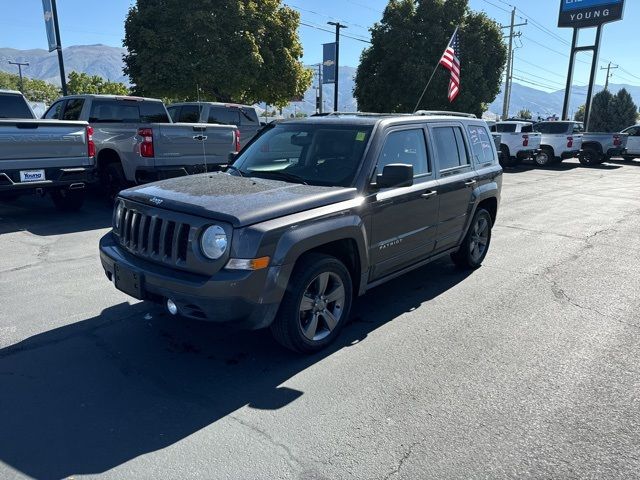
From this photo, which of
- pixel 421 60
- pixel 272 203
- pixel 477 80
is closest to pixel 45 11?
pixel 272 203

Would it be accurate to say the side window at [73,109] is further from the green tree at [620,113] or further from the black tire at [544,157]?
the green tree at [620,113]

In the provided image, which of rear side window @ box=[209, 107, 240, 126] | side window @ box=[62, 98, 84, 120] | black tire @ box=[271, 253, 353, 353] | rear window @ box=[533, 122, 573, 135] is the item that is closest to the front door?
black tire @ box=[271, 253, 353, 353]

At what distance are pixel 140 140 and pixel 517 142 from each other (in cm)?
1667

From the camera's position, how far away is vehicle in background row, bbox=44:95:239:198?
8.61m

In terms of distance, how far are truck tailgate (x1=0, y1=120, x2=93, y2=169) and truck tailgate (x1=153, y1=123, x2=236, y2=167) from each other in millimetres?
1201

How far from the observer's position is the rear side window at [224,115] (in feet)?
42.1

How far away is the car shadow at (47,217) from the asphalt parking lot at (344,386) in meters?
2.24

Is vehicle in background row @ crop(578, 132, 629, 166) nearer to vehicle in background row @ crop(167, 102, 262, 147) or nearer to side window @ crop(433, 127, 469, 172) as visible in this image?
vehicle in background row @ crop(167, 102, 262, 147)

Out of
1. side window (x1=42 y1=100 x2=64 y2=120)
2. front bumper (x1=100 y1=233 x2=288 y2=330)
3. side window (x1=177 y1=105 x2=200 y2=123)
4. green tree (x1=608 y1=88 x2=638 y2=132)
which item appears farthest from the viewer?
green tree (x1=608 y1=88 x2=638 y2=132)

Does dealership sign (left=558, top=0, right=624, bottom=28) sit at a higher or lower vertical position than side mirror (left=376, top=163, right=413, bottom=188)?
higher

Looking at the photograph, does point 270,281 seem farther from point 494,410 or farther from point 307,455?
point 494,410

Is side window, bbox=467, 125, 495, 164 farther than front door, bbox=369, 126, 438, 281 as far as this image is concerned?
Yes

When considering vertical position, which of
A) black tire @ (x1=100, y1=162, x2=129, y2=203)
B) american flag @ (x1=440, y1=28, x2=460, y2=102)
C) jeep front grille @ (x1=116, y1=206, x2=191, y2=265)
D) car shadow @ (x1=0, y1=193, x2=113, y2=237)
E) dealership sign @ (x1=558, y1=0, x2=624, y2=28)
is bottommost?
car shadow @ (x1=0, y1=193, x2=113, y2=237)

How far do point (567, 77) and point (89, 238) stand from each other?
3374 cm
